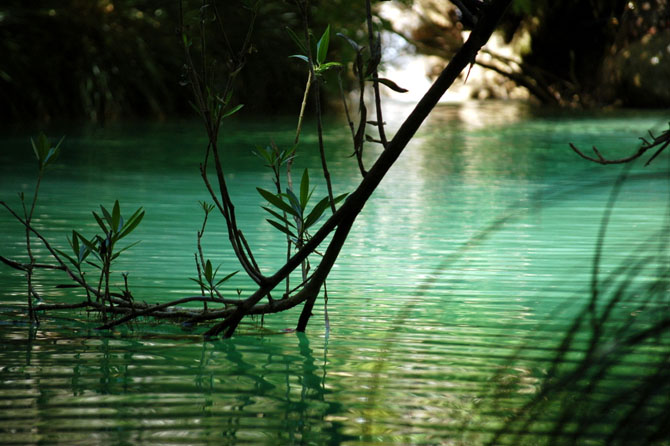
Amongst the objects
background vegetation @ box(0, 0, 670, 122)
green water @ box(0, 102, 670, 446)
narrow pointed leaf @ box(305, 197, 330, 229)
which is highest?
background vegetation @ box(0, 0, 670, 122)

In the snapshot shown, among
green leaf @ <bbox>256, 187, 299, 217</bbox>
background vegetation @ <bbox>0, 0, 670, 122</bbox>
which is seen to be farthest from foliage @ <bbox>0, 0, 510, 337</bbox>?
background vegetation @ <bbox>0, 0, 670, 122</bbox>

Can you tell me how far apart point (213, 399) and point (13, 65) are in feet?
20.4

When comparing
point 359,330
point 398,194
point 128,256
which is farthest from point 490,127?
point 359,330

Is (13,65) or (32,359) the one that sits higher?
(13,65)

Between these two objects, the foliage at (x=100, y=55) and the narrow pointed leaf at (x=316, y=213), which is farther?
the foliage at (x=100, y=55)

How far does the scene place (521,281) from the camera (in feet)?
6.76

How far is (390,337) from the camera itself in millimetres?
1599

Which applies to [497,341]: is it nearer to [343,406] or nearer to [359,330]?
[359,330]

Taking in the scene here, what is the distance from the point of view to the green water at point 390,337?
1.12 metres

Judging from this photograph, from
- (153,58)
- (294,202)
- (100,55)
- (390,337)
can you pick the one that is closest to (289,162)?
(294,202)

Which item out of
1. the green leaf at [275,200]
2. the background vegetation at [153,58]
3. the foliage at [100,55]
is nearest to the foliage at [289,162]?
the green leaf at [275,200]

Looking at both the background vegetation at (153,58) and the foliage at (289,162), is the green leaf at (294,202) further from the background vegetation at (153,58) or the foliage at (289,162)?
the background vegetation at (153,58)

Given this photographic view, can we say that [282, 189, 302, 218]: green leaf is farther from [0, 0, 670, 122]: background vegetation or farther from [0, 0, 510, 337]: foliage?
[0, 0, 670, 122]: background vegetation

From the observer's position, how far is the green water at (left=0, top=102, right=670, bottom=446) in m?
1.12
